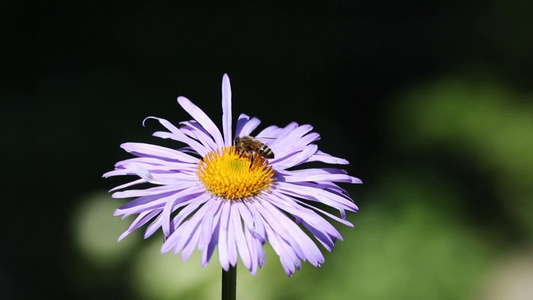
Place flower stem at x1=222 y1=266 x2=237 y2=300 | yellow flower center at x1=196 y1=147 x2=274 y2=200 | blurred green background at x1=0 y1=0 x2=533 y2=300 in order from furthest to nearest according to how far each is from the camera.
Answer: blurred green background at x1=0 y1=0 x2=533 y2=300 → yellow flower center at x1=196 y1=147 x2=274 y2=200 → flower stem at x1=222 y1=266 x2=237 y2=300

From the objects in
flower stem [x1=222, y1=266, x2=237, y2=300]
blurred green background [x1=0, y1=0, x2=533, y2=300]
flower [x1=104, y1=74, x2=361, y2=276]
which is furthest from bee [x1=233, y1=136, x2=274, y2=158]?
blurred green background [x1=0, y1=0, x2=533, y2=300]

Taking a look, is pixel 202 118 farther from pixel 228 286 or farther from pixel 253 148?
pixel 228 286

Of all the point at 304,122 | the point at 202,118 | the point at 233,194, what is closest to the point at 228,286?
the point at 233,194

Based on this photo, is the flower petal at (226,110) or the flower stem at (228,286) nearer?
the flower stem at (228,286)

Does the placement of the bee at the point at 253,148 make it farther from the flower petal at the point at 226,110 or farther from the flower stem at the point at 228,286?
the flower stem at the point at 228,286

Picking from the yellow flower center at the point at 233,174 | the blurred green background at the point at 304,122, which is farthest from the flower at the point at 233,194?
the blurred green background at the point at 304,122

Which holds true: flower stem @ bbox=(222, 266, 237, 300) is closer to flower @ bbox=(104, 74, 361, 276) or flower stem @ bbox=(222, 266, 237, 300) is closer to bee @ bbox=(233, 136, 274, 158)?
flower @ bbox=(104, 74, 361, 276)
